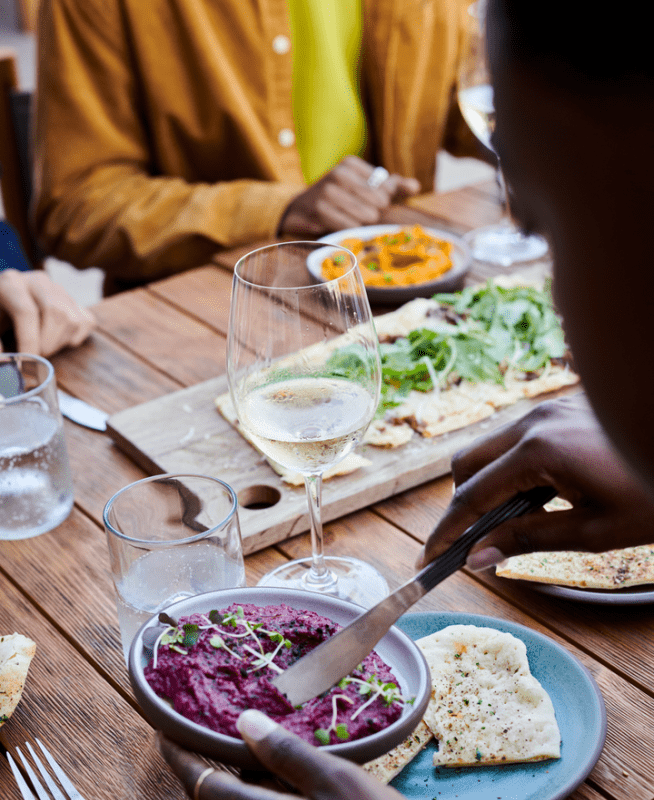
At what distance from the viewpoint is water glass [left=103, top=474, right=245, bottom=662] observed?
2.70 feet

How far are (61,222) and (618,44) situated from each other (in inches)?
87.0

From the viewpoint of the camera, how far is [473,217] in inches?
84.9

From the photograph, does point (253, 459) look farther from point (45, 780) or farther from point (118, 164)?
point (118, 164)

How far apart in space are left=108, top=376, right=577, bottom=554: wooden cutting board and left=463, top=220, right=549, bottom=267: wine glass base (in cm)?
59

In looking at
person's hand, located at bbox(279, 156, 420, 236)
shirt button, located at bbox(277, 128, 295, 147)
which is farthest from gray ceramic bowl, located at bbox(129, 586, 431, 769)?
shirt button, located at bbox(277, 128, 295, 147)

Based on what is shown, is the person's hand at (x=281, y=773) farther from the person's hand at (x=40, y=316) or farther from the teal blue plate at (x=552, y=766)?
the person's hand at (x=40, y=316)

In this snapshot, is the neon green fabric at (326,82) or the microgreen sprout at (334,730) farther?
the neon green fabric at (326,82)

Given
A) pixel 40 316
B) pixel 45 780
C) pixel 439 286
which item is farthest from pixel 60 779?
pixel 439 286

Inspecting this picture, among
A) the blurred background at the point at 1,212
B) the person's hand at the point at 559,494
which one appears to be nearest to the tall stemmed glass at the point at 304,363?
the person's hand at the point at 559,494

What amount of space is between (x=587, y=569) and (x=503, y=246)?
116 cm

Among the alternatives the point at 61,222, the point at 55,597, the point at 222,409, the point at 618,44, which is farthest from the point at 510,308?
the point at 61,222

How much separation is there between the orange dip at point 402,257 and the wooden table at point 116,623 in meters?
0.45

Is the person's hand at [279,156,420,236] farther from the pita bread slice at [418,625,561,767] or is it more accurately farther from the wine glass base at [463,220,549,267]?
the pita bread slice at [418,625,561,767]

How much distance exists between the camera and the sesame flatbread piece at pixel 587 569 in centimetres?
91
